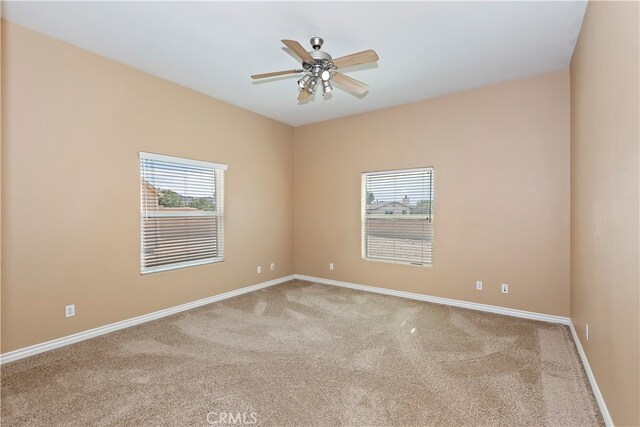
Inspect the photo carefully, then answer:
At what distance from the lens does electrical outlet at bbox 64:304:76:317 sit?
3.00m

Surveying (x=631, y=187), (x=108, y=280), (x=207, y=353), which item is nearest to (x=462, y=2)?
(x=631, y=187)

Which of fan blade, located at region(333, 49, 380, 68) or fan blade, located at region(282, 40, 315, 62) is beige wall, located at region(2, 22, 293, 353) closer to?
fan blade, located at region(282, 40, 315, 62)

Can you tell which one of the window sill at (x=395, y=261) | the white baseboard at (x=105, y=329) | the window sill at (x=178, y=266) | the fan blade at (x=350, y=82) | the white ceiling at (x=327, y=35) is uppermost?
the white ceiling at (x=327, y=35)

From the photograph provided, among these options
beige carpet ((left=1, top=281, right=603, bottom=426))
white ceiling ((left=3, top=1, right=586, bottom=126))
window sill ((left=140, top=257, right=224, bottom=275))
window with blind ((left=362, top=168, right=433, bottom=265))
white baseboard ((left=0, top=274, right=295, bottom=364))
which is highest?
white ceiling ((left=3, top=1, right=586, bottom=126))

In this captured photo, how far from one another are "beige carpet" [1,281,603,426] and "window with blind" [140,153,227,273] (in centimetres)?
84

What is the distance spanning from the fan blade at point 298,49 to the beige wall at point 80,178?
2211 millimetres

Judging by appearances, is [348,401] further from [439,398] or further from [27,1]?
[27,1]

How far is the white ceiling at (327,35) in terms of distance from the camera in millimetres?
2465

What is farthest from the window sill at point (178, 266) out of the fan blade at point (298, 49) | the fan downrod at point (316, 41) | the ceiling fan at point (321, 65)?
the fan downrod at point (316, 41)

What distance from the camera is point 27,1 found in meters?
2.40

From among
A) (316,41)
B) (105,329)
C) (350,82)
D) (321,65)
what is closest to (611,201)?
(350,82)

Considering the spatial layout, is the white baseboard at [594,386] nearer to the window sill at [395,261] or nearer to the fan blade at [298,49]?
the window sill at [395,261]

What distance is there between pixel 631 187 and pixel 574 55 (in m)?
2.37

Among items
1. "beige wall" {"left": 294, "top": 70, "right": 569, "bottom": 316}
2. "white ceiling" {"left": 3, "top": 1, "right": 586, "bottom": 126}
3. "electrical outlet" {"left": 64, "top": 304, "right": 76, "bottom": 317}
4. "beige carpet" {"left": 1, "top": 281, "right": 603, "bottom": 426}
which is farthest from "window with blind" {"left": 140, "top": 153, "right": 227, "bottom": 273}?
"beige wall" {"left": 294, "top": 70, "right": 569, "bottom": 316}
